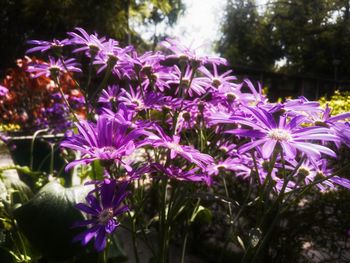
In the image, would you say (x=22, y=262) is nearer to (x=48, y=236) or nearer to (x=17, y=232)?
(x=17, y=232)

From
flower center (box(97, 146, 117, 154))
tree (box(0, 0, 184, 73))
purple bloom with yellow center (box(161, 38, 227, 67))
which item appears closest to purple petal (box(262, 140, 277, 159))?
flower center (box(97, 146, 117, 154))

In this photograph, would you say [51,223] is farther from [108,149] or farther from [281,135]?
[281,135]

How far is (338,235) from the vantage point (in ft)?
5.89

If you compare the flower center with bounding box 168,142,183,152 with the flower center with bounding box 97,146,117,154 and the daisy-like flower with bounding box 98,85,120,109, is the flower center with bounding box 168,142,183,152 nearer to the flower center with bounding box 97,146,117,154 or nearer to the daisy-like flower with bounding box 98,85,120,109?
the flower center with bounding box 97,146,117,154

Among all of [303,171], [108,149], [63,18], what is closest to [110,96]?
[108,149]

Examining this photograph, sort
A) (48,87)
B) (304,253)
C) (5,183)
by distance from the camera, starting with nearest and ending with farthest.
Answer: (5,183) → (304,253) → (48,87)

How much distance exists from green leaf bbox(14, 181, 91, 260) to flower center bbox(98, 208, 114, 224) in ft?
1.24

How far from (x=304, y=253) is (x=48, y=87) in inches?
142

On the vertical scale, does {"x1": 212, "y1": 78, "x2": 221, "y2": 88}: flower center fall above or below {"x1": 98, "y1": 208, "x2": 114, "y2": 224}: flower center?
above

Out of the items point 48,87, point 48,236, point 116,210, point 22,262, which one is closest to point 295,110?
point 116,210

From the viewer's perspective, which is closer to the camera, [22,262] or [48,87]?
[22,262]

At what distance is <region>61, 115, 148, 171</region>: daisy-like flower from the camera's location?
25.9 inches

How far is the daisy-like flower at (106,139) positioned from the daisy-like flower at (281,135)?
20 centimetres

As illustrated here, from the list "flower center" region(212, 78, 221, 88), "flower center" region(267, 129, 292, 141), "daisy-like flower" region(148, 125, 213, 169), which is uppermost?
"flower center" region(212, 78, 221, 88)
